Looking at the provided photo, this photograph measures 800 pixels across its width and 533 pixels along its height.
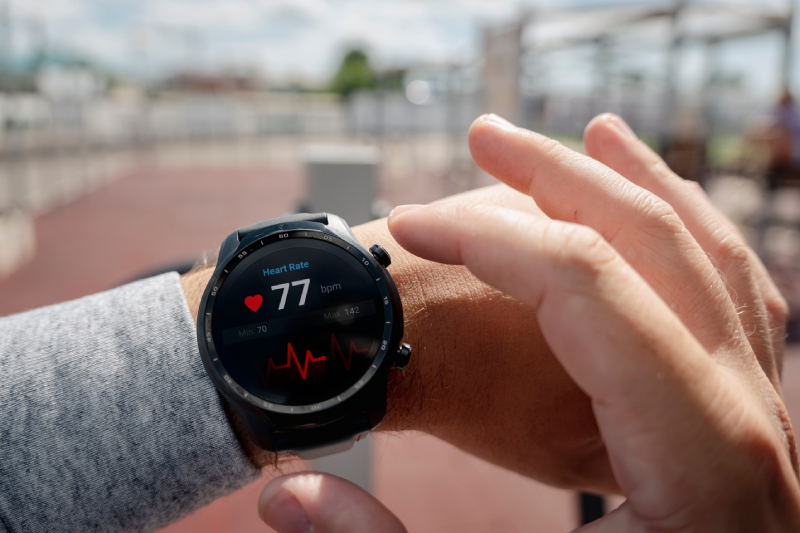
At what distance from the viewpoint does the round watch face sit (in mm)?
955

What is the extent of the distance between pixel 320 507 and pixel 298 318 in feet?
1.21

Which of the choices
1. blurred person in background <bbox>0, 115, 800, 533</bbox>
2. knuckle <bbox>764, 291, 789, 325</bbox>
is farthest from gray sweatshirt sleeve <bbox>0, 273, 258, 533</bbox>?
knuckle <bbox>764, 291, 789, 325</bbox>

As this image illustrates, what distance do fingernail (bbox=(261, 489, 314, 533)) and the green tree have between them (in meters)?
48.7

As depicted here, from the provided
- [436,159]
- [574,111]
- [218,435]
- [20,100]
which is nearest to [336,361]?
[218,435]

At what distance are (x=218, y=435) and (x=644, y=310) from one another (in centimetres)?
73

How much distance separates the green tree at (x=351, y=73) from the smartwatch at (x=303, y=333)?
158 feet

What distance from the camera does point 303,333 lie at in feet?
3.21

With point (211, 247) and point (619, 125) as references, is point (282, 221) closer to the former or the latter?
point (211, 247)

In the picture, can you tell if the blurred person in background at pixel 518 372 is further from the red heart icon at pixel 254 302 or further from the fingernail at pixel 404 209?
the red heart icon at pixel 254 302

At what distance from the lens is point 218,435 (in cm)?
92

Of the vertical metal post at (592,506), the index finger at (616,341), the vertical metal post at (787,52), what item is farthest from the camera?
the vertical metal post at (787,52)

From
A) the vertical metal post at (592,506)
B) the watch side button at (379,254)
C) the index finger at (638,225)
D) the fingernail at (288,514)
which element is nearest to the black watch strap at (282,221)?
the watch side button at (379,254)

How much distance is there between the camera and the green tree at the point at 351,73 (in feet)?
156

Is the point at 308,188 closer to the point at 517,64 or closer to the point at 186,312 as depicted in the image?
the point at 186,312
